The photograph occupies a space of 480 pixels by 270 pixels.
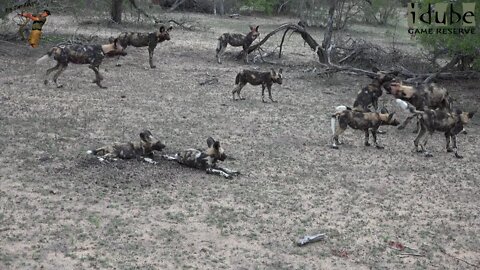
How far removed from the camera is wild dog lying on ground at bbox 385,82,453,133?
35.1ft

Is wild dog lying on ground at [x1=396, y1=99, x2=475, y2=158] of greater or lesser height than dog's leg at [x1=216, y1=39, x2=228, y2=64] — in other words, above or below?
below

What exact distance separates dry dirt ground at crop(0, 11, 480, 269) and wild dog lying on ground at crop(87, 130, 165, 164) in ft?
0.45

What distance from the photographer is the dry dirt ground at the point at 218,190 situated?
5852 mm

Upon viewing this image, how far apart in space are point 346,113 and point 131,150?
325 cm

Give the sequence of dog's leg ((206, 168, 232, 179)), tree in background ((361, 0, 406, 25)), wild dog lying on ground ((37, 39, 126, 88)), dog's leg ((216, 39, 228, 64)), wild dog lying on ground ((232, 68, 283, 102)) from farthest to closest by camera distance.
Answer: tree in background ((361, 0, 406, 25))
dog's leg ((216, 39, 228, 64))
wild dog lying on ground ((37, 39, 126, 88))
wild dog lying on ground ((232, 68, 283, 102))
dog's leg ((206, 168, 232, 179))

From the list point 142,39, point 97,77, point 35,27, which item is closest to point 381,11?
point 142,39

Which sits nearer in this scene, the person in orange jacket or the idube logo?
A: the idube logo

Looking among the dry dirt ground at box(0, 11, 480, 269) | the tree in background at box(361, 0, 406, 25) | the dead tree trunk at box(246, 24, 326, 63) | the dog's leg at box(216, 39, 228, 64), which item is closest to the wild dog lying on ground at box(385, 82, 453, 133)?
the dry dirt ground at box(0, 11, 480, 269)

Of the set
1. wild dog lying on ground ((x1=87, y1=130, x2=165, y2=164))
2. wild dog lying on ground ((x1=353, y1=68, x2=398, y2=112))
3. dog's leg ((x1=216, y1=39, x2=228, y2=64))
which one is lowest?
wild dog lying on ground ((x1=87, y1=130, x2=165, y2=164))

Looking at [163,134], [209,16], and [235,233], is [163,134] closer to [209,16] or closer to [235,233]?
[235,233]

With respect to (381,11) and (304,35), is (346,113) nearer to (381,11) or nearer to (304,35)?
(304,35)

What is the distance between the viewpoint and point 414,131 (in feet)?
35.0

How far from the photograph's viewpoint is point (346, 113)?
936cm

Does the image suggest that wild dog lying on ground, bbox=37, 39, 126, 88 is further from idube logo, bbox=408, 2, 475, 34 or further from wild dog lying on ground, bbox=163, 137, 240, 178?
idube logo, bbox=408, 2, 475, 34
